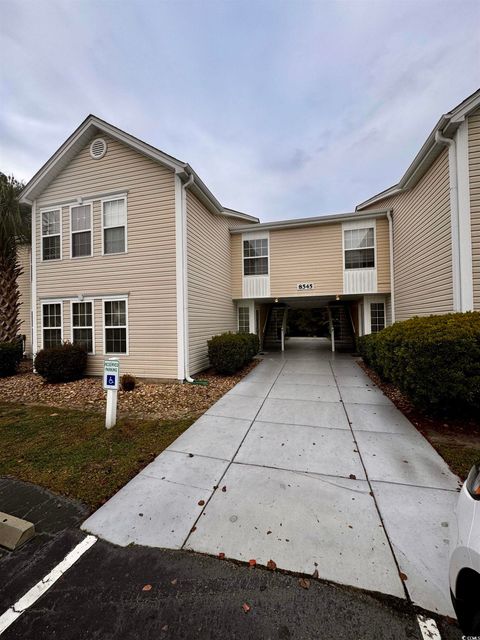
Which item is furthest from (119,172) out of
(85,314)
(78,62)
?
(85,314)

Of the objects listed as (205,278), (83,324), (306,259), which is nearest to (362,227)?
(306,259)

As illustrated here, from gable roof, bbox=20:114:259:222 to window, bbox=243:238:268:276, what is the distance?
295 cm

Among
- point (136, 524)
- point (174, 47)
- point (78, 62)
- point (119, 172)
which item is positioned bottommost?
point (136, 524)

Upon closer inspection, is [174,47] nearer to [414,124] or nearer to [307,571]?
[414,124]

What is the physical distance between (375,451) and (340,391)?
9.66ft

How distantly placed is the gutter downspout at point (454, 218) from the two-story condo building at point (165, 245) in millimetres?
24

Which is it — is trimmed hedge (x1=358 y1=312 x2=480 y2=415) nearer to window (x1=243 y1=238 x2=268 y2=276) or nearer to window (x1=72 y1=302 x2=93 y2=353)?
window (x1=243 y1=238 x2=268 y2=276)

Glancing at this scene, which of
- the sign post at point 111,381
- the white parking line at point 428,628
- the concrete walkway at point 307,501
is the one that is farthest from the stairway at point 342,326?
the white parking line at point 428,628

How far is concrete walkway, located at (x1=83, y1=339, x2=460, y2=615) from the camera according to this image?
6.86 ft

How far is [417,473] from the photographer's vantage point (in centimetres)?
327

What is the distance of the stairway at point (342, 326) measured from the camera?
14.9 metres

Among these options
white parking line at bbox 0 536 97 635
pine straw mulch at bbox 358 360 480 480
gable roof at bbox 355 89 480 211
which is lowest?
white parking line at bbox 0 536 97 635

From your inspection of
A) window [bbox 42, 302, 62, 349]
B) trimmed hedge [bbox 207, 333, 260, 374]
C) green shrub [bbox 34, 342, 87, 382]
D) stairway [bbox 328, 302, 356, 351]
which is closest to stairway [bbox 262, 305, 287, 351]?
stairway [bbox 328, 302, 356, 351]

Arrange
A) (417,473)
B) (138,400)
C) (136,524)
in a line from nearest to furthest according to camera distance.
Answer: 1. (136,524)
2. (417,473)
3. (138,400)
